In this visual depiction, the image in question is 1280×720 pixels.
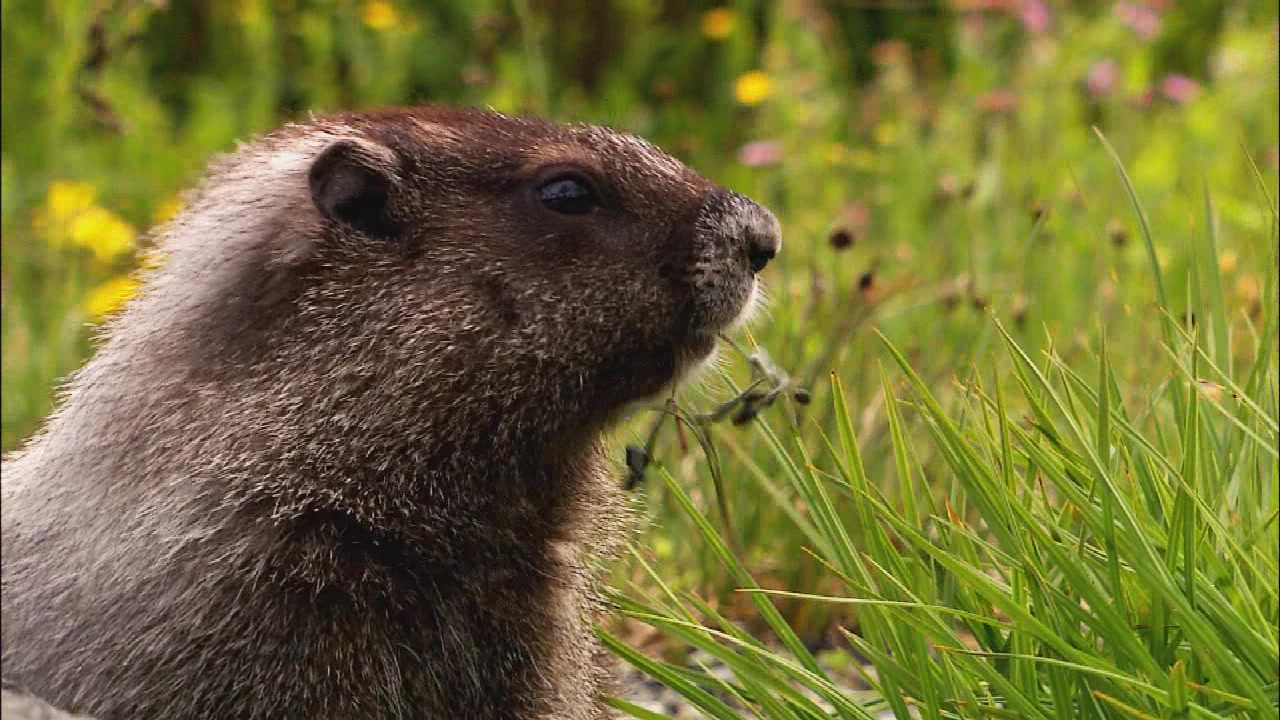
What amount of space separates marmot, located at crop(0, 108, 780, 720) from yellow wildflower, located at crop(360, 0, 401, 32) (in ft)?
16.7

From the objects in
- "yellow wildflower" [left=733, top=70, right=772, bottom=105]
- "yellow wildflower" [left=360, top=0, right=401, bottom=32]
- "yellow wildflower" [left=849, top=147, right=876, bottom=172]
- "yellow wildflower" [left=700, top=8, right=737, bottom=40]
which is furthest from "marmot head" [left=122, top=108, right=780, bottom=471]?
"yellow wildflower" [left=700, top=8, right=737, bottom=40]

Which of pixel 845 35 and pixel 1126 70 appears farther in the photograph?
pixel 845 35

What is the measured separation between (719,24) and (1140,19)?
8.41ft

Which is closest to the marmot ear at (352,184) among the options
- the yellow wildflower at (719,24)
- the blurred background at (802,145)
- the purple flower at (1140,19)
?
the blurred background at (802,145)

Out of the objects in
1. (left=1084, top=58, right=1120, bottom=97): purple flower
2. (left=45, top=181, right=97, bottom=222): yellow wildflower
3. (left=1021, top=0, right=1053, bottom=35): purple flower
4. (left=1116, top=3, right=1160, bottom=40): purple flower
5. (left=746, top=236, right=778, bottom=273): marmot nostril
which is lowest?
(left=45, top=181, right=97, bottom=222): yellow wildflower

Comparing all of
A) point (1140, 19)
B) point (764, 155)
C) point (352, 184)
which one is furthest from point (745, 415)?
point (1140, 19)

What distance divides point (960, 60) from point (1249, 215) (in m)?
3.26

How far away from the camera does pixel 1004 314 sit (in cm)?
529

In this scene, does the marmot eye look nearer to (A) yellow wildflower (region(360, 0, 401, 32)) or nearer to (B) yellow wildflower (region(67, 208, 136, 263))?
(B) yellow wildflower (region(67, 208, 136, 263))

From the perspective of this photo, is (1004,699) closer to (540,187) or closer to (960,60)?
(540,187)

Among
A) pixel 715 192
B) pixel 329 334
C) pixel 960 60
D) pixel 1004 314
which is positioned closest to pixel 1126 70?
pixel 960 60

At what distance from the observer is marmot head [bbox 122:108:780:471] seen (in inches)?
119

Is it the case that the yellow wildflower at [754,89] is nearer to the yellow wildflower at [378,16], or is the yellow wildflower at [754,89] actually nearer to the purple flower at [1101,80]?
the purple flower at [1101,80]

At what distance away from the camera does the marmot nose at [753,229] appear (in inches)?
125
